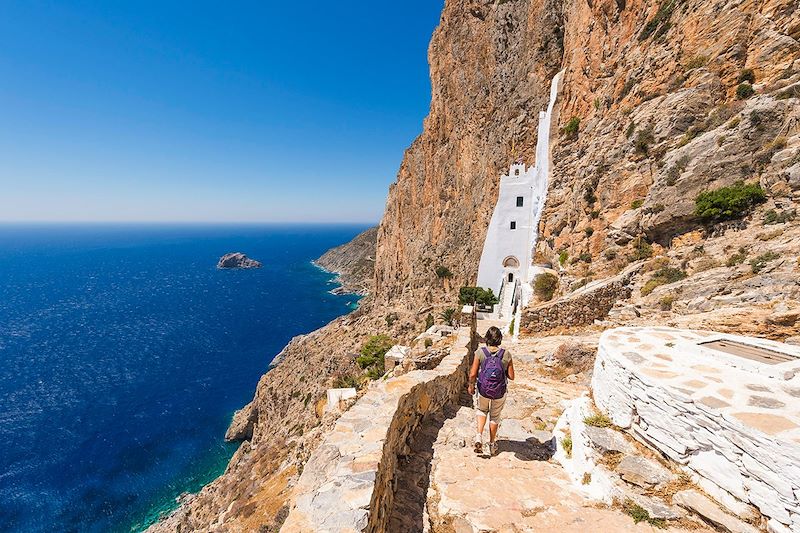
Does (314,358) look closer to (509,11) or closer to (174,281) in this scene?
(509,11)

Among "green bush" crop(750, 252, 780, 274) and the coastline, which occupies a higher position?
"green bush" crop(750, 252, 780, 274)

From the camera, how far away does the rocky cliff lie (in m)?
11.2

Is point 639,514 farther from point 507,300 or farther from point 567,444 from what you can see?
point 507,300

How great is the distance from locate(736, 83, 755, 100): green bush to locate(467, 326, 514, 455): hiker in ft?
58.4

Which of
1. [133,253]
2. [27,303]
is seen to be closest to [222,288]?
[27,303]

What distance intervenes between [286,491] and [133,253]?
227 meters

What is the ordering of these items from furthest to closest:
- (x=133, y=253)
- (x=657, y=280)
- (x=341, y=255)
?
(x=133, y=253)
(x=341, y=255)
(x=657, y=280)

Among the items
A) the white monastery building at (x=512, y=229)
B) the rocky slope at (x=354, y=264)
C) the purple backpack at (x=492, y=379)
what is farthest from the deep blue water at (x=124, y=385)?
the purple backpack at (x=492, y=379)

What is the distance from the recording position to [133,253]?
18650 cm

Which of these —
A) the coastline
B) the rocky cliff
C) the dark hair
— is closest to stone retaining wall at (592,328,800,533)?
the dark hair

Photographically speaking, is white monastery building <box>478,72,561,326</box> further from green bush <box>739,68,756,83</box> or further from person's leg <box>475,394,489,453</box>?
person's leg <box>475,394,489,453</box>

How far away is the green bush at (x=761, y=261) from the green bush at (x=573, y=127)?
55.6 ft

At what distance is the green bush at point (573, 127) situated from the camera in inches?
961

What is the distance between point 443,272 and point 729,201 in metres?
36.6
